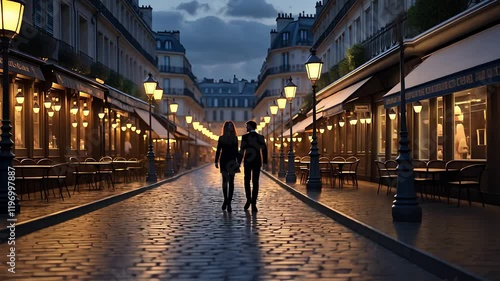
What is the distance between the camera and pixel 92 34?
3119cm

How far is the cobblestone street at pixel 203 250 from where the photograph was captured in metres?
7.15

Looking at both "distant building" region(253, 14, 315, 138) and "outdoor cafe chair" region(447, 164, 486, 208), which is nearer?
"outdoor cafe chair" region(447, 164, 486, 208)

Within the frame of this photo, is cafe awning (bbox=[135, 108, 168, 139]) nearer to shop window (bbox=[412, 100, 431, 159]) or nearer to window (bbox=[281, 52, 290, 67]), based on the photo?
shop window (bbox=[412, 100, 431, 159])

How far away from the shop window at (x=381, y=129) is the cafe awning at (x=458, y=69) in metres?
7.00

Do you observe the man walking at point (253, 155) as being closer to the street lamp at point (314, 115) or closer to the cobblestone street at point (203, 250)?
the cobblestone street at point (203, 250)

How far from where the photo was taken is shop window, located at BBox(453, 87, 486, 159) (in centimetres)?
1523

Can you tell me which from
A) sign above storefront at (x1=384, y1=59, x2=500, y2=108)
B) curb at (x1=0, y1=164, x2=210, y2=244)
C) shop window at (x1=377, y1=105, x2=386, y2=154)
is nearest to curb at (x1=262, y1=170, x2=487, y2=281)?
sign above storefront at (x1=384, y1=59, x2=500, y2=108)

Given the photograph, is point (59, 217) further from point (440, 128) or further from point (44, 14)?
point (44, 14)

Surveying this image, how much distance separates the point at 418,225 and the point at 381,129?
1446 centimetres

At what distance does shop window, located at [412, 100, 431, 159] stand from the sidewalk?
248cm

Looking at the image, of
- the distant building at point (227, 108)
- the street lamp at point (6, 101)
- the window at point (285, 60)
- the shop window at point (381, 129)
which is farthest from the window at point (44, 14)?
the distant building at point (227, 108)

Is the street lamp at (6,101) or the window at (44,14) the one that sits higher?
the window at (44,14)

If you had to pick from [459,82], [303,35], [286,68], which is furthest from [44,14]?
[303,35]

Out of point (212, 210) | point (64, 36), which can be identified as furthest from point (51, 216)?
point (64, 36)
